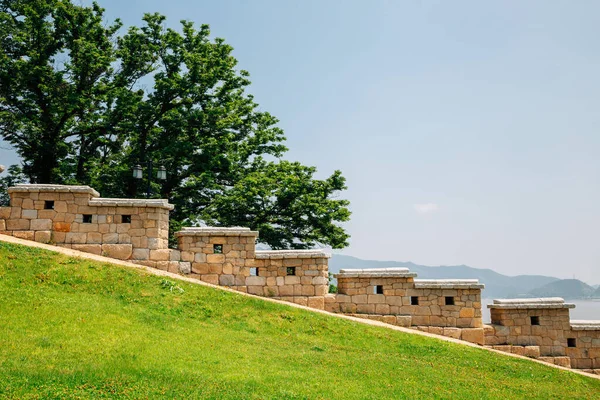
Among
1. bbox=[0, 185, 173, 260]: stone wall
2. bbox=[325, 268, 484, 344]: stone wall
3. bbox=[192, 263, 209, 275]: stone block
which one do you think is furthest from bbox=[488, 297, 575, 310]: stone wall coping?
bbox=[0, 185, 173, 260]: stone wall

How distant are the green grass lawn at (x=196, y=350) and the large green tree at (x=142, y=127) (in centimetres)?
893

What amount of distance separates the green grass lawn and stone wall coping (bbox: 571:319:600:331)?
8.76 ft

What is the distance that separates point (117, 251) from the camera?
1346 cm

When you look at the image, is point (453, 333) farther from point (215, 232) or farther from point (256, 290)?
point (215, 232)

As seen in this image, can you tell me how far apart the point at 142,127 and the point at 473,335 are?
16.3m

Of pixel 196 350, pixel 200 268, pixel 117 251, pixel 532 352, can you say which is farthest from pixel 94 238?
pixel 532 352

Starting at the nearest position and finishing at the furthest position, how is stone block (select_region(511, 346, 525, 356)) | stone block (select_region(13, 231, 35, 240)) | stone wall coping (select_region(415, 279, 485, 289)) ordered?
stone block (select_region(13, 231, 35, 240)) < stone block (select_region(511, 346, 525, 356)) < stone wall coping (select_region(415, 279, 485, 289))

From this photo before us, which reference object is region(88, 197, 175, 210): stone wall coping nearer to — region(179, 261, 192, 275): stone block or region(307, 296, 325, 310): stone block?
region(179, 261, 192, 275): stone block

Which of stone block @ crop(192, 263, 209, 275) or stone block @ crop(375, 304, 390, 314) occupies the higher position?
stone block @ crop(192, 263, 209, 275)

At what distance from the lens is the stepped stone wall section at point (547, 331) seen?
13867 millimetres

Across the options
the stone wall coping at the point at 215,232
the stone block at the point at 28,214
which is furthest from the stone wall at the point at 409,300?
the stone block at the point at 28,214

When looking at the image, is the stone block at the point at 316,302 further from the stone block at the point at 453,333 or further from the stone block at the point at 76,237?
the stone block at the point at 76,237

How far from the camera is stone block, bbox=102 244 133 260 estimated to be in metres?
13.4

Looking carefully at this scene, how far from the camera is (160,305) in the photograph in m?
10.5
